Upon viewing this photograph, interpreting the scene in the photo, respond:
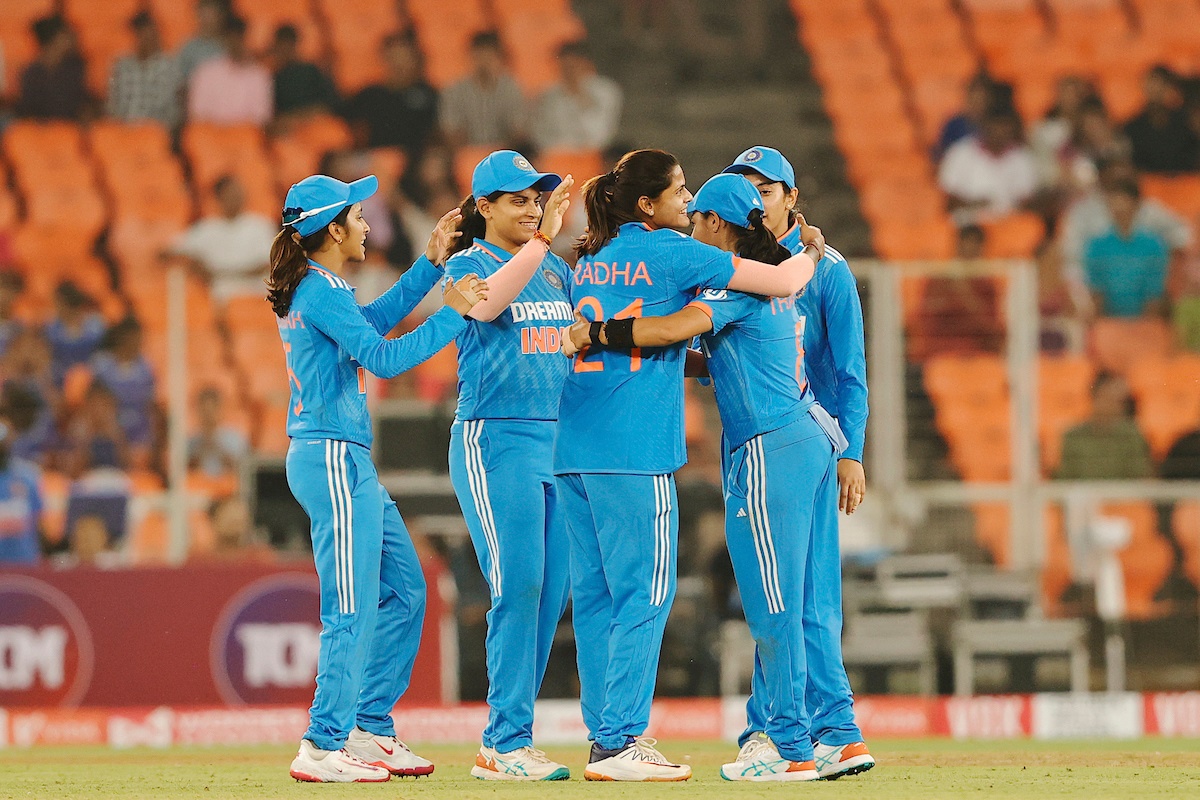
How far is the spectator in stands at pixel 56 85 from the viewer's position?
51.3ft

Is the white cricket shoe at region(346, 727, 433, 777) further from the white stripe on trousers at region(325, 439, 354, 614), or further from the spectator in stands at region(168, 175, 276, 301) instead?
the spectator in stands at region(168, 175, 276, 301)

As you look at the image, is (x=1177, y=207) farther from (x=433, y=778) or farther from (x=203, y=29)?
(x=433, y=778)

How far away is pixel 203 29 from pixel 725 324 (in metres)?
10.8

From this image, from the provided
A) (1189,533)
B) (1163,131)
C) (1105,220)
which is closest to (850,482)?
(1189,533)

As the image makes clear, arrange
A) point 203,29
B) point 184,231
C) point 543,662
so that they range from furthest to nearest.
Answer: point 203,29
point 184,231
point 543,662

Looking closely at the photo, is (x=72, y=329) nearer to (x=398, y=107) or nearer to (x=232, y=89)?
(x=232, y=89)

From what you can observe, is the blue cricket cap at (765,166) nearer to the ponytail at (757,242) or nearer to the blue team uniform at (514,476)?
the ponytail at (757,242)

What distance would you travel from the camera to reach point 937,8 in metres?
16.9

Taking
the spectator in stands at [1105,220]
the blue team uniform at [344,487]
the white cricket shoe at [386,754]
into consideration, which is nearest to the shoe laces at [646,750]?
the white cricket shoe at [386,754]

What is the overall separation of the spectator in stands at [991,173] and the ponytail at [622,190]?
9.34 meters

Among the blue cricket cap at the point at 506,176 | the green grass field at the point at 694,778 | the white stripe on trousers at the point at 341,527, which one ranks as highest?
the blue cricket cap at the point at 506,176

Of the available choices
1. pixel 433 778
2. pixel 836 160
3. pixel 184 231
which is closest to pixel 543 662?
pixel 433 778

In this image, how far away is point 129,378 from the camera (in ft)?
42.4

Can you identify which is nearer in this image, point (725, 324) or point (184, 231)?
point (725, 324)
